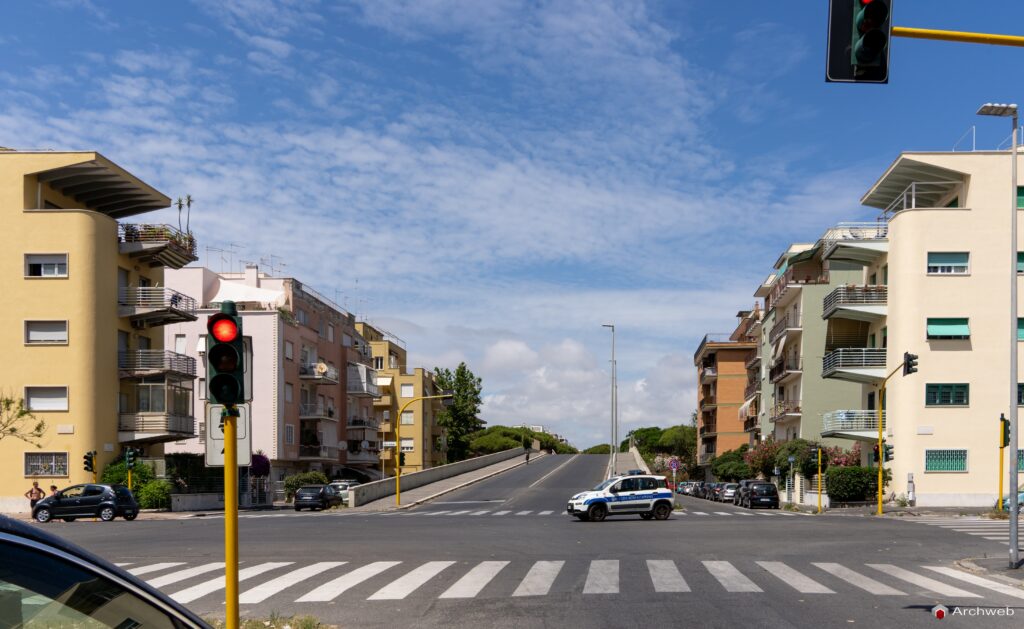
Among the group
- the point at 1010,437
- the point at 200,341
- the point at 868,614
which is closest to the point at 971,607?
the point at 868,614

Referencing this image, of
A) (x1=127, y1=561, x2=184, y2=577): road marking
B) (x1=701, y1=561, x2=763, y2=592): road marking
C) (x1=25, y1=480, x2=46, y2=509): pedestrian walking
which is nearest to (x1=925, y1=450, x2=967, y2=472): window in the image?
(x1=701, y1=561, x2=763, y2=592): road marking

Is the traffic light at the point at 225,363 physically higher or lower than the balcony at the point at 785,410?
higher

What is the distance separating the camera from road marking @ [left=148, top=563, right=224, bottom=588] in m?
14.9

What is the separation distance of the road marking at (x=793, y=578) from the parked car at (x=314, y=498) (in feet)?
116

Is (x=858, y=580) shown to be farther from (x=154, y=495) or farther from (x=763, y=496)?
(x=154, y=495)

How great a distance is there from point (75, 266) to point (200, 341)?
1686 centimetres

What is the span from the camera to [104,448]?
163 ft

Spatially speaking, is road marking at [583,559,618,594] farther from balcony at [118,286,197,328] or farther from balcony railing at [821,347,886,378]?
balcony at [118,286,197,328]

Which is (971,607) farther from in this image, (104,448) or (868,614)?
(104,448)

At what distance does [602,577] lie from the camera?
49.4 ft

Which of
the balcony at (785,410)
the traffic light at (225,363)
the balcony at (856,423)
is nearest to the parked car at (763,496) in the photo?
the balcony at (856,423)

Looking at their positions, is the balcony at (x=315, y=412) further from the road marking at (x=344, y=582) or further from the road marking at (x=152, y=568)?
the road marking at (x=344, y=582)

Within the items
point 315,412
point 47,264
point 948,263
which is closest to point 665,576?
point 948,263

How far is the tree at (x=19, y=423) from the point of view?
153 ft
